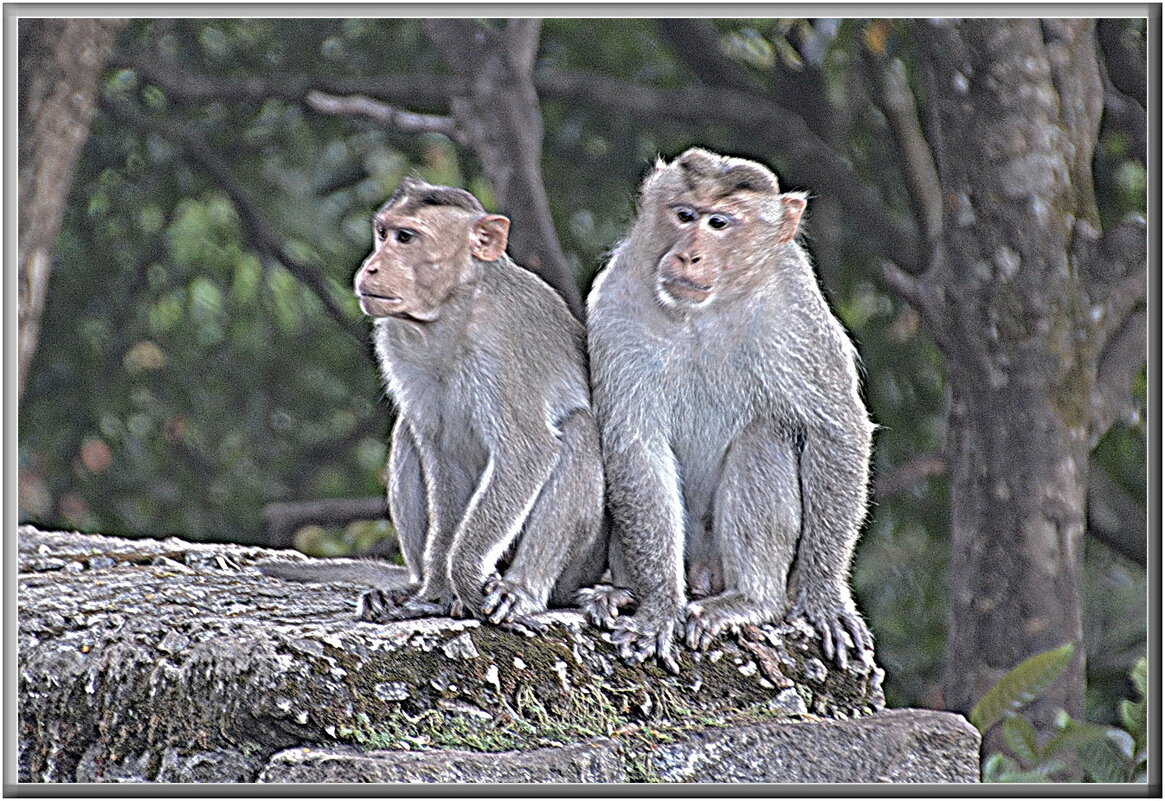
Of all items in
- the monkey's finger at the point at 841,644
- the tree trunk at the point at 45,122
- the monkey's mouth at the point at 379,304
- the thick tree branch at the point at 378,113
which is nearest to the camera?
the monkey's mouth at the point at 379,304

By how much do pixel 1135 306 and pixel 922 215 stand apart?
115 centimetres

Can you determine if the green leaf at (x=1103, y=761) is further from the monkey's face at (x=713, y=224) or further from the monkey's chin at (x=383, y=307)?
the monkey's chin at (x=383, y=307)

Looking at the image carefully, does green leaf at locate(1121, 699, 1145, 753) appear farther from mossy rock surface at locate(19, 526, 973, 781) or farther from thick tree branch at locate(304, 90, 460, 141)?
thick tree branch at locate(304, 90, 460, 141)

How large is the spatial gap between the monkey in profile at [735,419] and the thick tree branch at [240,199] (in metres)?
3.88

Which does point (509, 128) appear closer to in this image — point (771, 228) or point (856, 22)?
point (856, 22)

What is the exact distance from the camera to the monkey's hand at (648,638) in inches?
157

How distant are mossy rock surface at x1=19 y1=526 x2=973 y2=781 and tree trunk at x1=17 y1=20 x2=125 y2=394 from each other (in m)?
2.58

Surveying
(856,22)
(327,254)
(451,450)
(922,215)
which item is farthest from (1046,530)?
(327,254)

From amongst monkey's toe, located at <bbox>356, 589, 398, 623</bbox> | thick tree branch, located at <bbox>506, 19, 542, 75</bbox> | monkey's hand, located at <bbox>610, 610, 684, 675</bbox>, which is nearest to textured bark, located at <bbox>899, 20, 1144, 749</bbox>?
thick tree branch, located at <bbox>506, 19, 542, 75</bbox>

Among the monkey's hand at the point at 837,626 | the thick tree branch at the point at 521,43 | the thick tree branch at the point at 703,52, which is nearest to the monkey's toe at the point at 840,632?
the monkey's hand at the point at 837,626

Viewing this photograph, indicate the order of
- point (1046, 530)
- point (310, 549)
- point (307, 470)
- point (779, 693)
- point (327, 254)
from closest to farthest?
1. point (779, 693)
2. point (1046, 530)
3. point (310, 549)
4. point (327, 254)
5. point (307, 470)

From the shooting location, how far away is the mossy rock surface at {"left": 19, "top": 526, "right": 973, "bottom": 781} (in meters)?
3.57

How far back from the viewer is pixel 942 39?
6773 millimetres

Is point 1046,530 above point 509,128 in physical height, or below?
below
